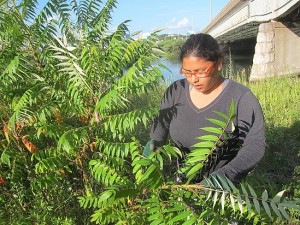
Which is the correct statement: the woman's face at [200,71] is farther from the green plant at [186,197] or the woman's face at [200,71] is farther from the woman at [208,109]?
the green plant at [186,197]

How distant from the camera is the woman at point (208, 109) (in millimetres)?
1852

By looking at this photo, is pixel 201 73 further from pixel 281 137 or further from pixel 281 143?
pixel 281 137

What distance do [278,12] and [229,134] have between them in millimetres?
12880

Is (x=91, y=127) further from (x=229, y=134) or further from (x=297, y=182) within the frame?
(x=297, y=182)

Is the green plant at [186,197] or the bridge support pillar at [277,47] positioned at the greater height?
the bridge support pillar at [277,47]

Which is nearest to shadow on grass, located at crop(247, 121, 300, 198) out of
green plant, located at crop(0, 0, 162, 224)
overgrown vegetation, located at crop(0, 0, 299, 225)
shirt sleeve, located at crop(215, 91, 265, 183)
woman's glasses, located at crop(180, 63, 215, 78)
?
shirt sleeve, located at crop(215, 91, 265, 183)

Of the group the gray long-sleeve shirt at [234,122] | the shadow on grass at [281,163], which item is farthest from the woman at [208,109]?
the shadow on grass at [281,163]

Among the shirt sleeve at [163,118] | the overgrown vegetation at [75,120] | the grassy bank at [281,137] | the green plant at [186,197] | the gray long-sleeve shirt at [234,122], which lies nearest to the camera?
the green plant at [186,197]

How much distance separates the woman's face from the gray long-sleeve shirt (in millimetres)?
171

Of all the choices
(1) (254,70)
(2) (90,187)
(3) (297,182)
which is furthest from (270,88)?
(2) (90,187)

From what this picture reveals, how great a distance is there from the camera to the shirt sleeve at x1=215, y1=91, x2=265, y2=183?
1.75m

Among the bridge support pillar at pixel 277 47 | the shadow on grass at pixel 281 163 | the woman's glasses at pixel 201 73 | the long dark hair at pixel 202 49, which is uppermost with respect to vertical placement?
the bridge support pillar at pixel 277 47

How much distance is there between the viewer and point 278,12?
13258 mm

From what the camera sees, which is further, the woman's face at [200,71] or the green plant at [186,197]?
the woman's face at [200,71]
